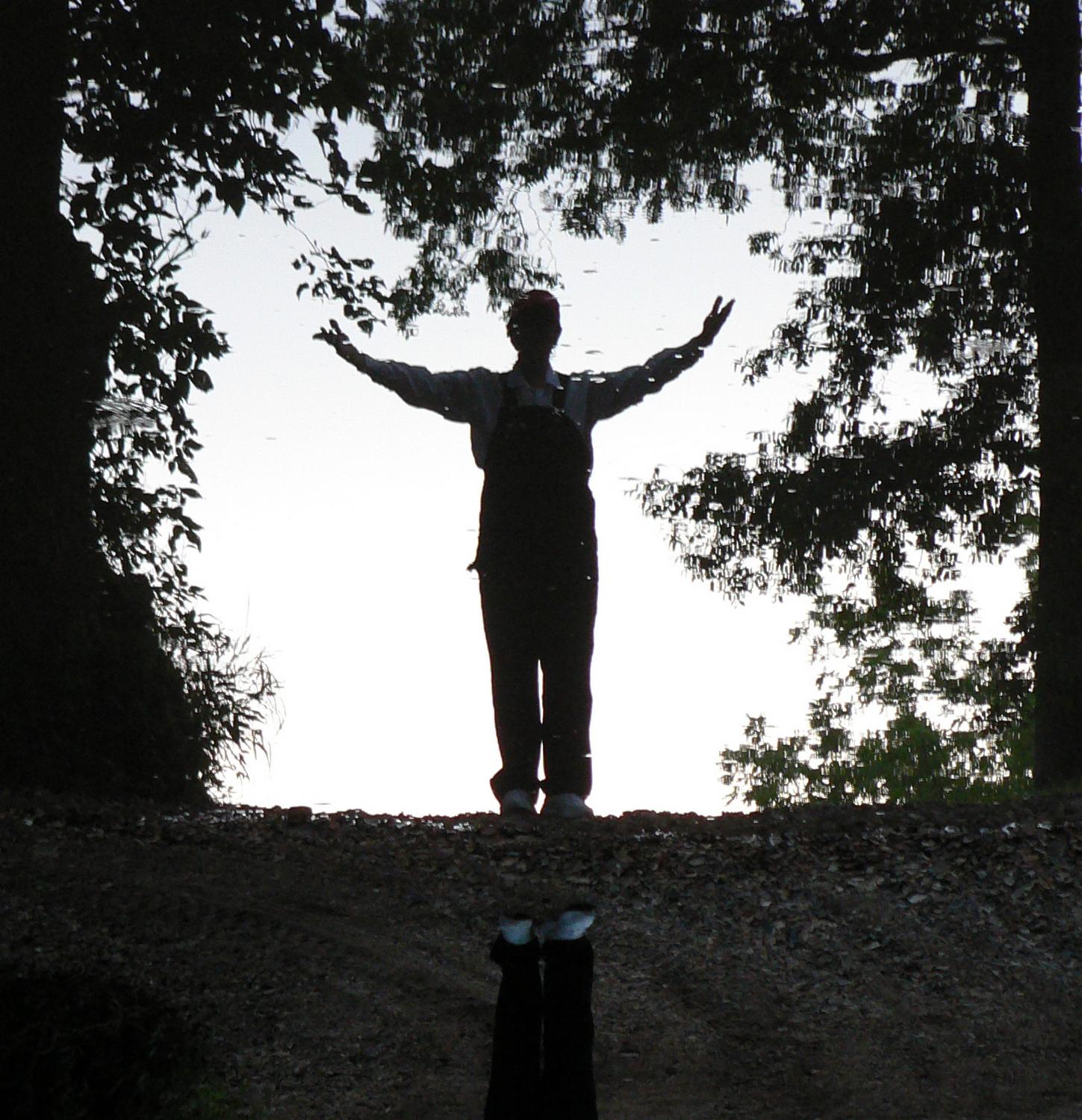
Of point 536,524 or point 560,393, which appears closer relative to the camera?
point 536,524

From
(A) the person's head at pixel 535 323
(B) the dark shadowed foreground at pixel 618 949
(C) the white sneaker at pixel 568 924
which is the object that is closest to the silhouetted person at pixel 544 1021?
(C) the white sneaker at pixel 568 924

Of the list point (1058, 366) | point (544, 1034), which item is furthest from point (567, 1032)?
point (1058, 366)

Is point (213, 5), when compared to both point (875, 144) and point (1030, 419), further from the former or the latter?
point (1030, 419)

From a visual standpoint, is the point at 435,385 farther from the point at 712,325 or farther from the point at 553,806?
the point at 553,806

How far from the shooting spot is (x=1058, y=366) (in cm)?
971

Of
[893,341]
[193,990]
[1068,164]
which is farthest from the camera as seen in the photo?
[893,341]

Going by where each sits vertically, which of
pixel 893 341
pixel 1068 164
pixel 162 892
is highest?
pixel 1068 164

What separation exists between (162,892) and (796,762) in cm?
1554

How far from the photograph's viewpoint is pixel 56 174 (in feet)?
25.4

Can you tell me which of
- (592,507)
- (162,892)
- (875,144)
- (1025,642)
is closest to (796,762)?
(1025,642)

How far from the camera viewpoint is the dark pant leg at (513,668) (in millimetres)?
6910

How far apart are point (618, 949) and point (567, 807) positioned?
1619mm

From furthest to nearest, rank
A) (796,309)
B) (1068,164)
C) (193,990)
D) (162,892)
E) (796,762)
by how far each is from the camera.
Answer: (796,762) < (796,309) < (1068,164) < (162,892) < (193,990)

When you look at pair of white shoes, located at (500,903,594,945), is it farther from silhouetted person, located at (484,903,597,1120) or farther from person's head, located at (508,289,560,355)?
person's head, located at (508,289,560,355)
